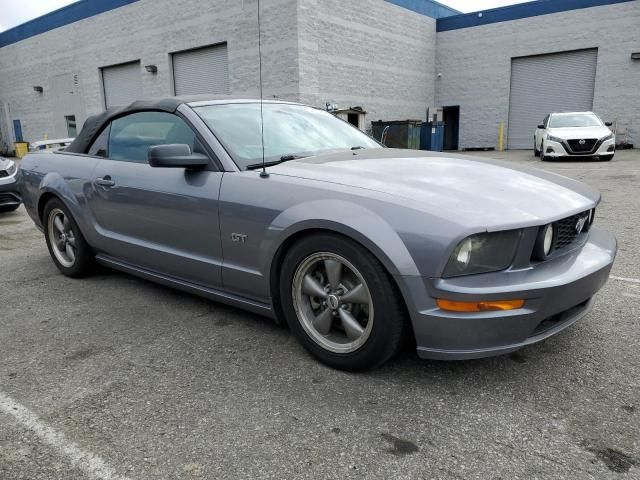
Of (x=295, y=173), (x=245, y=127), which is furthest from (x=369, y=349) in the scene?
(x=245, y=127)

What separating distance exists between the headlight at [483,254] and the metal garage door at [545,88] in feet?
72.6

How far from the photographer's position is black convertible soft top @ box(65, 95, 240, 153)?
3.43 meters

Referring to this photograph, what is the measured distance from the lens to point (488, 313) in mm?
2145

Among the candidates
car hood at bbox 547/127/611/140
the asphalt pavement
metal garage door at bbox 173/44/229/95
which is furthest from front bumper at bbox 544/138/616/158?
the asphalt pavement

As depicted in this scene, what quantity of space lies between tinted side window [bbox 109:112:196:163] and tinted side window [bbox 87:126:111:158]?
6 centimetres

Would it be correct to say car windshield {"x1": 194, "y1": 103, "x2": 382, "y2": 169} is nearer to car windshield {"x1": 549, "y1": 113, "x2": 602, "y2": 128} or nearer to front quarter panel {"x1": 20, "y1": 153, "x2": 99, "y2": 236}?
front quarter panel {"x1": 20, "y1": 153, "x2": 99, "y2": 236}

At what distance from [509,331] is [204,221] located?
69.2 inches

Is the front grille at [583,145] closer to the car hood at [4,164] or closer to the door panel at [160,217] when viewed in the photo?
the car hood at [4,164]

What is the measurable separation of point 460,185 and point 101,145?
283cm

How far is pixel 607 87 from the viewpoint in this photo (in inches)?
810

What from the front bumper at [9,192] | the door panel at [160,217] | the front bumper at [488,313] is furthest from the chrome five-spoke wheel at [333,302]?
the front bumper at [9,192]

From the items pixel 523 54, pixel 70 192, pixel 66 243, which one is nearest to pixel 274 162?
pixel 70 192

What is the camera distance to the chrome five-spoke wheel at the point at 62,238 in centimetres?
421

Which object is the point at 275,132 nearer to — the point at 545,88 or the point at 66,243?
the point at 66,243
